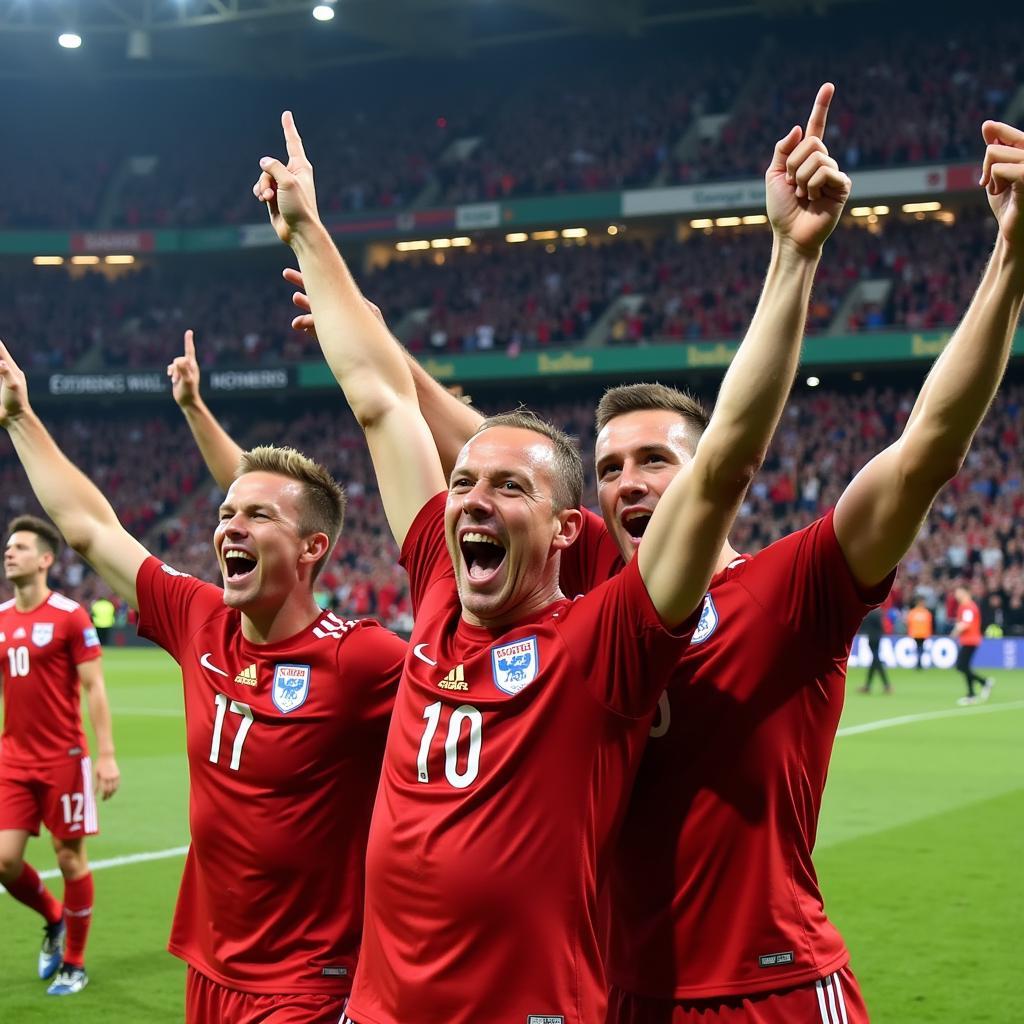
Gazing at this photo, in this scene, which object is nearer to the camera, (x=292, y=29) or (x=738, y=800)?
(x=738, y=800)

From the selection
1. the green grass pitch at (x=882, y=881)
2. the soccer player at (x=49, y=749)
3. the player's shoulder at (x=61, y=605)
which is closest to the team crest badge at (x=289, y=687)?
the green grass pitch at (x=882, y=881)

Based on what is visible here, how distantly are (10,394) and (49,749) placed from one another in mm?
3963

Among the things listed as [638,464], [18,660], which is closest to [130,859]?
[18,660]

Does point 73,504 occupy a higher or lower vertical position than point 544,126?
lower

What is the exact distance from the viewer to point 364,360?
13.2 ft

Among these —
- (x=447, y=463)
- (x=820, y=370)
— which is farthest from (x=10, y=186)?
(x=447, y=463)

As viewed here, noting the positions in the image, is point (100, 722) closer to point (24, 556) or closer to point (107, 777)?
point (107, 777)

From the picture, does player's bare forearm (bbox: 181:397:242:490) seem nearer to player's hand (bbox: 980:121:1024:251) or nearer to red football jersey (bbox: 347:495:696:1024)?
red football jersey (bbox: 347:495:696:1024)

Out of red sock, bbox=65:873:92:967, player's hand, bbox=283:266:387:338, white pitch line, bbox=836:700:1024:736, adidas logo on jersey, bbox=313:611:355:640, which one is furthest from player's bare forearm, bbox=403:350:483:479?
white pitch line, bbox=836:700:1024:736

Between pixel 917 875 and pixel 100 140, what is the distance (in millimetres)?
49358

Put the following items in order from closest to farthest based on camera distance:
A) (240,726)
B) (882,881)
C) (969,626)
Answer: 1. (240,726)
2. (882,881)
3. (969,626)

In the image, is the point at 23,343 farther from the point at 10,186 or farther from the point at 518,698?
the point at 518,698

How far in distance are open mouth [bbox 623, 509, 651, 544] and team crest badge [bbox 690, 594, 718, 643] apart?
0.24 metres

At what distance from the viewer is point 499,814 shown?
3.07 metres
